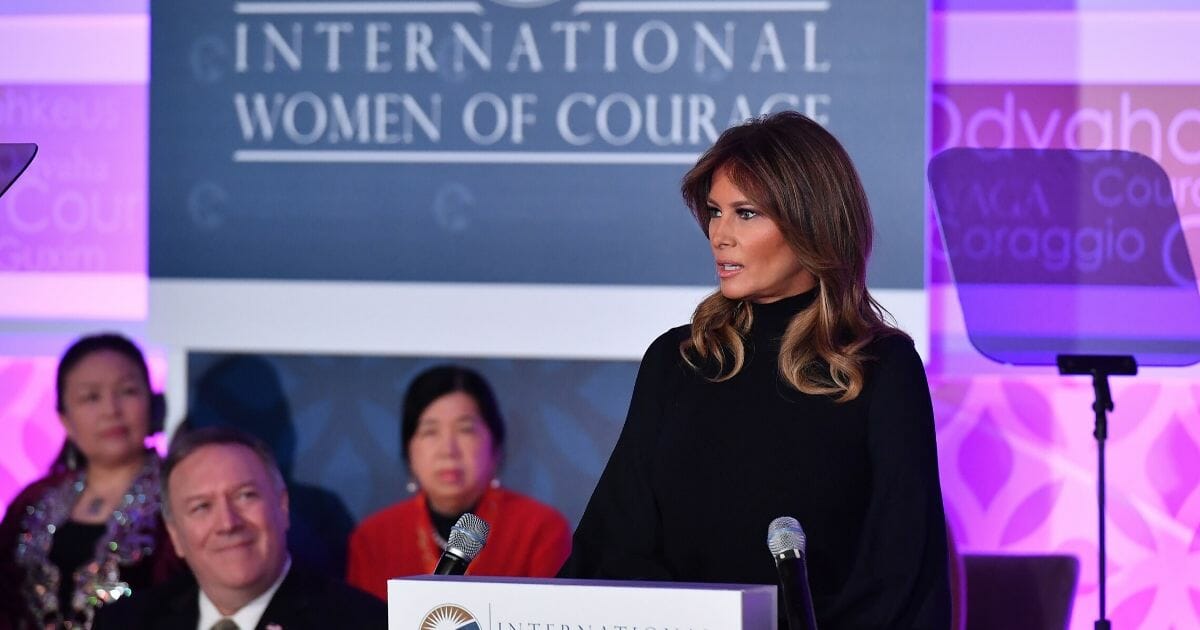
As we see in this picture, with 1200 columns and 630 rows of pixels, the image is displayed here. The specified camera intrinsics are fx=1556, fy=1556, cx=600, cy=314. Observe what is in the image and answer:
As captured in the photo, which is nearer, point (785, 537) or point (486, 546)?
Result: point (785, 537)

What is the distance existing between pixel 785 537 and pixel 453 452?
2544mm

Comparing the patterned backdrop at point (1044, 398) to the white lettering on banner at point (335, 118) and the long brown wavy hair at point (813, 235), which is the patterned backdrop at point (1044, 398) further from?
the long brown wavy hair at point (813, 235)

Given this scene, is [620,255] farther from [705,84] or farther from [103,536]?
[103,536]

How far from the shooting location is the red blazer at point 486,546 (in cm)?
438

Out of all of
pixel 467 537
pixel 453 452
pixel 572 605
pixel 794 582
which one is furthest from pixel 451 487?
pixel 794 582

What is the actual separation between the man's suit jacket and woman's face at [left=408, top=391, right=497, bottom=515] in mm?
634

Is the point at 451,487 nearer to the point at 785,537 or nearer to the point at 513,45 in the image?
the point at 513,45

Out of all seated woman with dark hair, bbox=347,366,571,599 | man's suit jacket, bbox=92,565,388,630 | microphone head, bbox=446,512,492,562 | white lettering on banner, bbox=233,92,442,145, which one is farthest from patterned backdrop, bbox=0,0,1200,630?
microphone head, bbox=446,512,492,562

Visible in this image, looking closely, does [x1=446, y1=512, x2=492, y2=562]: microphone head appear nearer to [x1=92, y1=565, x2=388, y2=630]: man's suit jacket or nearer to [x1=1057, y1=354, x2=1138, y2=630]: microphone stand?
[x1=92, y1=565, x2=388, y2=630]: man's suit jacket

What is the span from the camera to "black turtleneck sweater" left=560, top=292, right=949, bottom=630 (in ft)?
8.01

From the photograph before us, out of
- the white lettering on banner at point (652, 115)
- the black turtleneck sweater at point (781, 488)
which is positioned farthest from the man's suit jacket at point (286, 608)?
the white lettering on banner at point (652, 115)

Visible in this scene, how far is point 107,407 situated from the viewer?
14.9 feet

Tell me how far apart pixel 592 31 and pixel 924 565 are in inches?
94.6

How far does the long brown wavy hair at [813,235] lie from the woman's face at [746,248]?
2cm
